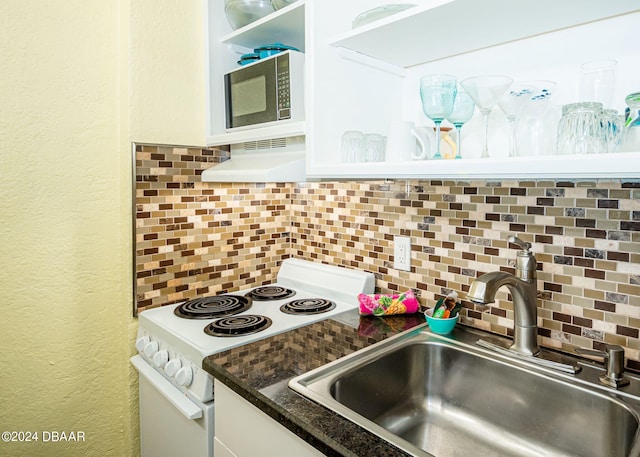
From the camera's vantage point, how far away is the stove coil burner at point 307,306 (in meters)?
1.57

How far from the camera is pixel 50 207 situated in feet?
4.89

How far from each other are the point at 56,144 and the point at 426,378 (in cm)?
147

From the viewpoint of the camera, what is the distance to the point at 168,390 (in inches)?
53.6

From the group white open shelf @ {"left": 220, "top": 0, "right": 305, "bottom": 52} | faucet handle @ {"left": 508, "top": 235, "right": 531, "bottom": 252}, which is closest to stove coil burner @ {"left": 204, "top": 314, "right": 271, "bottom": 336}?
faucet handle @ {"left": 508, "top": 235, "right": 531, "bottom": 252}

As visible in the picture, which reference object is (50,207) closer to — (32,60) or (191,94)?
(32,60)

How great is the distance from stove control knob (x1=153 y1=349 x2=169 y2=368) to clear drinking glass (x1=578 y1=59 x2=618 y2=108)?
1.40 metres

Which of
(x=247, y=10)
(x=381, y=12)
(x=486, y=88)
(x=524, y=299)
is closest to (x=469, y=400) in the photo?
(x=524, y=299)

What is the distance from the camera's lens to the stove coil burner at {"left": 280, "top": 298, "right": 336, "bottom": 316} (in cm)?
157

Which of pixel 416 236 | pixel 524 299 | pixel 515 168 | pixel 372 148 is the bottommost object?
pixel 524 299

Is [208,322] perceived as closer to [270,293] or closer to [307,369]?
[270,293]

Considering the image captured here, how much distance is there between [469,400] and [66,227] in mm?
1458

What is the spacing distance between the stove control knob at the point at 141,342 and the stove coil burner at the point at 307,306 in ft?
1.62

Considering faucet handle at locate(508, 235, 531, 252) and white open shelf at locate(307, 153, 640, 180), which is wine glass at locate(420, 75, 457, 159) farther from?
faucet handle at locate(508, 235, 531, 252)

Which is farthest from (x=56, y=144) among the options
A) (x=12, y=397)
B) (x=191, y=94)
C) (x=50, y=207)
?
(x=12, y=397)
